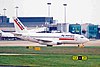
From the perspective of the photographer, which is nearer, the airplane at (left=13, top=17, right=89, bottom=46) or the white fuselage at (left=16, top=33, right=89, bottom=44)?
the white fuselage at (left=16, top=33, right=89, bottom=44)

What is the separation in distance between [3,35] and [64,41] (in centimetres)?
7687

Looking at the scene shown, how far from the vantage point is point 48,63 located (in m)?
64.0

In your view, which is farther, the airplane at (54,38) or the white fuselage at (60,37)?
the airplane at (54,38)

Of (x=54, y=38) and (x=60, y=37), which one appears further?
(x=54, y=38)

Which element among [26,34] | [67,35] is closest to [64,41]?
[67,35]

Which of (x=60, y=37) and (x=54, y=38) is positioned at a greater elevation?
(x=60, y=37)

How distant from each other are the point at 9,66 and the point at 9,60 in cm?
1000

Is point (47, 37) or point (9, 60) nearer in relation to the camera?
point (9, 60)

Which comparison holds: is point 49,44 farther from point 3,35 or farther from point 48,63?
point 3,35

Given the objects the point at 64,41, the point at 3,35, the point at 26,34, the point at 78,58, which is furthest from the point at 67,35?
the point at 3,35

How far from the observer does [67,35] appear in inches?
4852

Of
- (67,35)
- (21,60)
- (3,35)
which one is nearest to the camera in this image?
(21,60)

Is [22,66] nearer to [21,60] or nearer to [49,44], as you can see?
[21,60]

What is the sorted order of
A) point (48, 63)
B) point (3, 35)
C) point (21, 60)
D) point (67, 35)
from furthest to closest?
point (3, 35)
point (67, 35)
point (21, 60)
point (48, 63)
